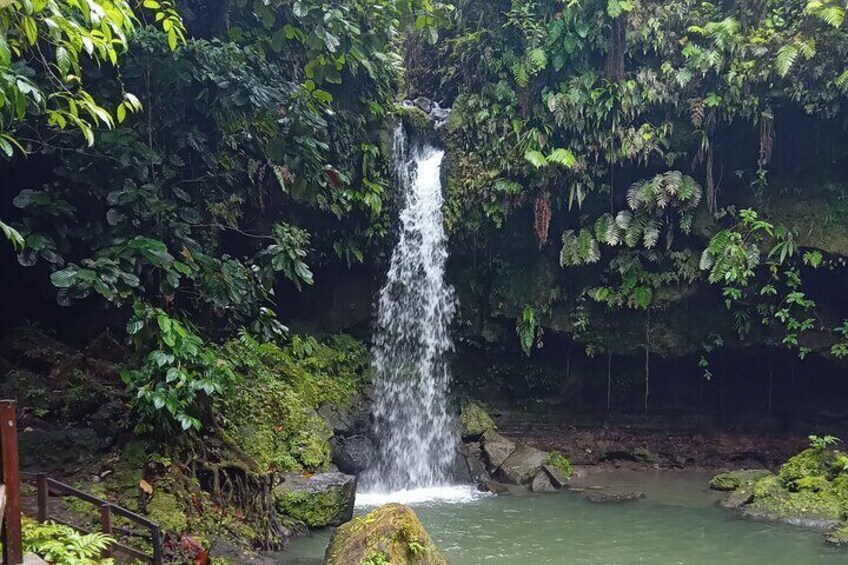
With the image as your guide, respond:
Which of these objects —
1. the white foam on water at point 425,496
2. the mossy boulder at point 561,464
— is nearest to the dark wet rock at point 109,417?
the white foam on water at point 425,496

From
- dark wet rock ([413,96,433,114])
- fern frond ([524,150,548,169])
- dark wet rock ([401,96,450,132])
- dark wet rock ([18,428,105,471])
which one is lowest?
dark wet rock ([18,428,105,471])

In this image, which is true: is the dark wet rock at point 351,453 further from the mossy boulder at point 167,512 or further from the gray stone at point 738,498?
the gray stone at point 738,498

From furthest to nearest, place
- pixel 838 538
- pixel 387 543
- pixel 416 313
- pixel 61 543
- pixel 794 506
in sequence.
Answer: pixel 416 313 < pixel 794 506 < pixel 838 538 < pixel 387 543 < pixel 61 543

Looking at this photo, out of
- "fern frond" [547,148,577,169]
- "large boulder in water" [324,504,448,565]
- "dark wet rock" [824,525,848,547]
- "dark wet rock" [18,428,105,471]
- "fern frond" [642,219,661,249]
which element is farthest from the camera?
"fern frond" [642,219,661,249]

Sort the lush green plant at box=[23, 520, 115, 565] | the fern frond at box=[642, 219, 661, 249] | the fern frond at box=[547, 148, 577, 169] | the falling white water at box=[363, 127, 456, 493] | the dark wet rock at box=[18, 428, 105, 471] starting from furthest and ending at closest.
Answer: the falling white water at box=[363, 127, 456, 493] < the fern frond at box=[642, 219, 661, 249] < the fern frond at box=[547, 148, 577, 169] < the dark wet rock at box=[18, 428, 105, 471] < the lush green plant at box=[23, 520, 115, 565]

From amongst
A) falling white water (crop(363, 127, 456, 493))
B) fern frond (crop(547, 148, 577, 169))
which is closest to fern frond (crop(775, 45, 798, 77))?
fern frond (crop(547, 148, 577, 169))

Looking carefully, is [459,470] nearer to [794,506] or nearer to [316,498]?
[316,498]

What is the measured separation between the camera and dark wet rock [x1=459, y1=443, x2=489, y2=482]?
11.8 metres

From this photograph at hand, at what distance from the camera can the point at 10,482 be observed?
347 centimetres

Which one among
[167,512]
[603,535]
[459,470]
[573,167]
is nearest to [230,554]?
[167,512]

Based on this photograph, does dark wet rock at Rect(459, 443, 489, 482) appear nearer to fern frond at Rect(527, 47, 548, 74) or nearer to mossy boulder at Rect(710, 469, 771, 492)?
mossy boulder at Rect(710, 469, 771, 492)

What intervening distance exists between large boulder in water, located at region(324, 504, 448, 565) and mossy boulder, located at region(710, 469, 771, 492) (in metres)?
6.63

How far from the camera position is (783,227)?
1141 cm

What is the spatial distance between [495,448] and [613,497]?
2.36m
